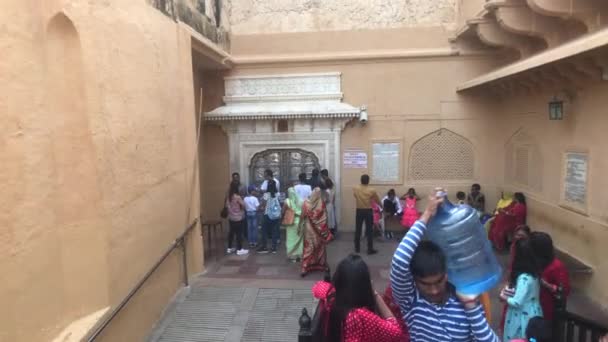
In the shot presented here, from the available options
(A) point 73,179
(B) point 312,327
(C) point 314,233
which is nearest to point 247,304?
(C) point 314,233

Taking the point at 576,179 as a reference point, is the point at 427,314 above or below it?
below

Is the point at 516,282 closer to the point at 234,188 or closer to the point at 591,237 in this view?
the point at 591,237

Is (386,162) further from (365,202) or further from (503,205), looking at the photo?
(503,205)

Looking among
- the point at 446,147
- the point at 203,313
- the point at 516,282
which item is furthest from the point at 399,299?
the point at 446,147

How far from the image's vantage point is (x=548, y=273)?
117 inches

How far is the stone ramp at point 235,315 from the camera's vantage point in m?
4.43

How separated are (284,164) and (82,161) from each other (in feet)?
16.5

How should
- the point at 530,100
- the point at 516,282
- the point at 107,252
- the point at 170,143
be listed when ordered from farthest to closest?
the point at 530,100 < the point at 170,143 < the point at 107,252 < the point at 516,282

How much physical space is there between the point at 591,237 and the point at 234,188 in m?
5.25

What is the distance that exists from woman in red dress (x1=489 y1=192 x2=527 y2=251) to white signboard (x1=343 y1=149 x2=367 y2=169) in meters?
2.68

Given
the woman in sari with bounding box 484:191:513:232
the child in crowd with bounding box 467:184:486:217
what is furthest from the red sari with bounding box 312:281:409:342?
the child in crowd with bounding box 467:184:486:217

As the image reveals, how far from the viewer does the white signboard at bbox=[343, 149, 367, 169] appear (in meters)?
8.08

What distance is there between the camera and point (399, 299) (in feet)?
6.62

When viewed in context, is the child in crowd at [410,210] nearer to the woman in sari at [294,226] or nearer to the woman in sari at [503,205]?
the woman in sari at [503,205]
